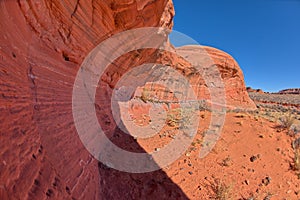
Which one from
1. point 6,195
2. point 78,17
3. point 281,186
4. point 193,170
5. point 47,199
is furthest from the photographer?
point 193,170

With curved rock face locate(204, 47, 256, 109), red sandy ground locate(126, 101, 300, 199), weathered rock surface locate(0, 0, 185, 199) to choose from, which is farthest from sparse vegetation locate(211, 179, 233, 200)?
curved rock face locate(204, 47, 256, 109)

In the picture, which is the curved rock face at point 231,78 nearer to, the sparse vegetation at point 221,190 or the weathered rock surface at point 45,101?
the sparse vegetation at point 221,190

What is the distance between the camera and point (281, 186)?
13.2 feet

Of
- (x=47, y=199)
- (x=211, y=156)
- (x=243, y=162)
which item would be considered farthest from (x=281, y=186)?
(x=47, y=199)

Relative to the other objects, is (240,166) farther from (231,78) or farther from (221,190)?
(231,78)

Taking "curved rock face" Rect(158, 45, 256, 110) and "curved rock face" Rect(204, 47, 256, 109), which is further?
"curved rock face" Rect(204, 47, 256, 109)

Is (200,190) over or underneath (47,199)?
underneath

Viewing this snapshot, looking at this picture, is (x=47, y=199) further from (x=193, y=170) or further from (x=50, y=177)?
(x=193, y=170)

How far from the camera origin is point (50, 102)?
72.6 inches

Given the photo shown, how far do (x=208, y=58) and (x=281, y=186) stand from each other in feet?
49.7

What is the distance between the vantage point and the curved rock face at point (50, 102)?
1.22 m

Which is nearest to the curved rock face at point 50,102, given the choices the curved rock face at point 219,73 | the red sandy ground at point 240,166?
the red sandy ground at point 240,166

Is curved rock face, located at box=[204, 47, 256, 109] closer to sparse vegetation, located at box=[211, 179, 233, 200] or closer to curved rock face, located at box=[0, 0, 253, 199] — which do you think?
sparse vegetation, located at box=[211, 179, 233, 200]

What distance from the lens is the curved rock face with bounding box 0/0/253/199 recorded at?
1.22 metres
